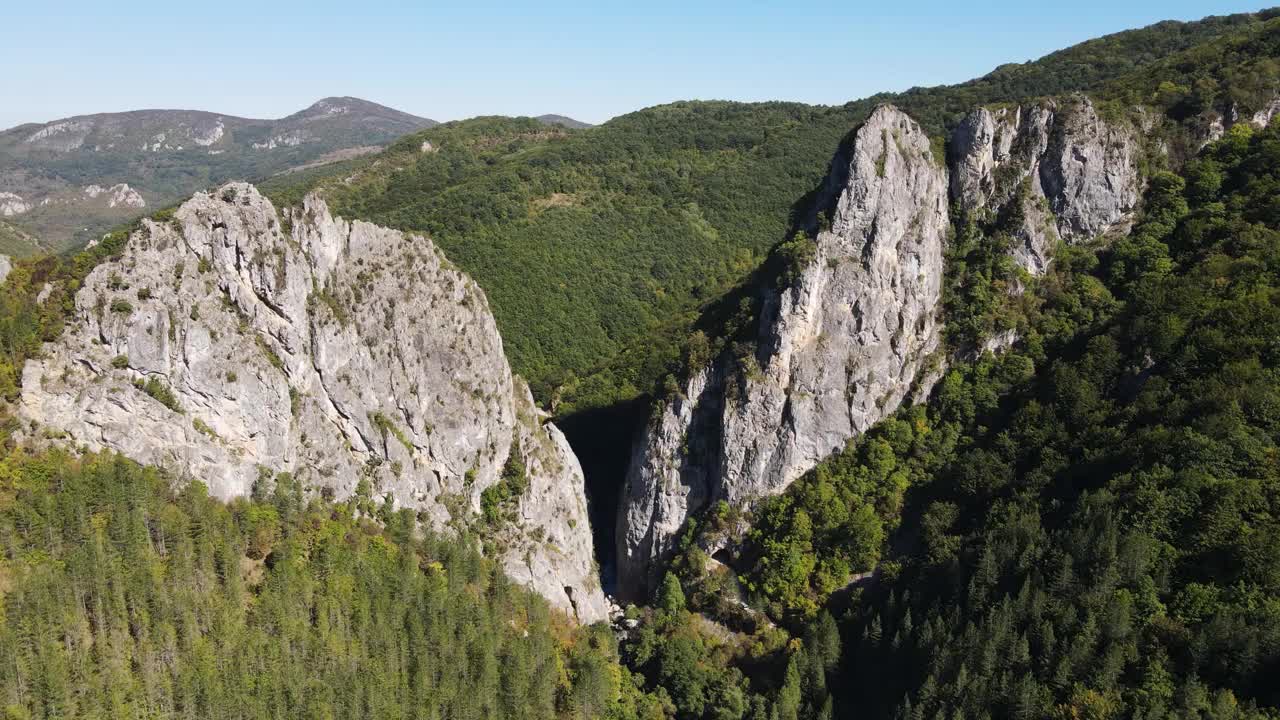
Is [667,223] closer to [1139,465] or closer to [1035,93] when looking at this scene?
[1035,93]

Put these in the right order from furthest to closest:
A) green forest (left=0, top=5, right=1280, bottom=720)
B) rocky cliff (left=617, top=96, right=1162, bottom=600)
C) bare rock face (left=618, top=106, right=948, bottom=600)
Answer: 1. rocky cliff (left=617, top=96, right=1162, bottom=600)
2. bare rock face (left=618, top=106, right=948, bottom=600)
3. green forest (left=0, top=5, right=1280, bottom=720)

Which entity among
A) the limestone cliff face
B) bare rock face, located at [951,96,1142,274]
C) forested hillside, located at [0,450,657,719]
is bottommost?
forested hillside, located at [0,450,657,719]

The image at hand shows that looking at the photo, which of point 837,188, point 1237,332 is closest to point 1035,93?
point 837,188

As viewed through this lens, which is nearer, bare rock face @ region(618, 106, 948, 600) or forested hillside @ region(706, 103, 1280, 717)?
forested hillside @ region(706, 103, 1280, 717)

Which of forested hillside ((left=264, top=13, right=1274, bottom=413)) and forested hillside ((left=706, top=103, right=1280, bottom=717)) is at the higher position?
forested hillside ((left=264, top=13, right=1274, bottom=413))

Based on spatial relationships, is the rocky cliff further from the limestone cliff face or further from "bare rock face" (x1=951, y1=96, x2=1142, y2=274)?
the limestone cliff face

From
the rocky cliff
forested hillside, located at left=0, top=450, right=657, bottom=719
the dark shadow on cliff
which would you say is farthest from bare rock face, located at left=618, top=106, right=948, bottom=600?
forested hillside, located at left=0, top=450, right=657, bottom=719

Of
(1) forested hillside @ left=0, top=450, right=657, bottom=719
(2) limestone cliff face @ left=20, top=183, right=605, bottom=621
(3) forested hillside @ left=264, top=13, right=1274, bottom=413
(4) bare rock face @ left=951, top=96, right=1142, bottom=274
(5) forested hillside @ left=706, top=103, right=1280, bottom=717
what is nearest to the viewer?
(1) forested hillside @ left=0, top=450, right=657, bottom=719

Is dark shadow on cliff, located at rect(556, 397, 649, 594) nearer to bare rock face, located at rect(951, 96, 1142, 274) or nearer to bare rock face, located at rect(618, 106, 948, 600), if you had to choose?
bare rock face, located at rect(618, 106, 948, 600)

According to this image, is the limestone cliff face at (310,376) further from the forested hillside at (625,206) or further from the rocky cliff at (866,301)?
the forested hillside at (625,206)
